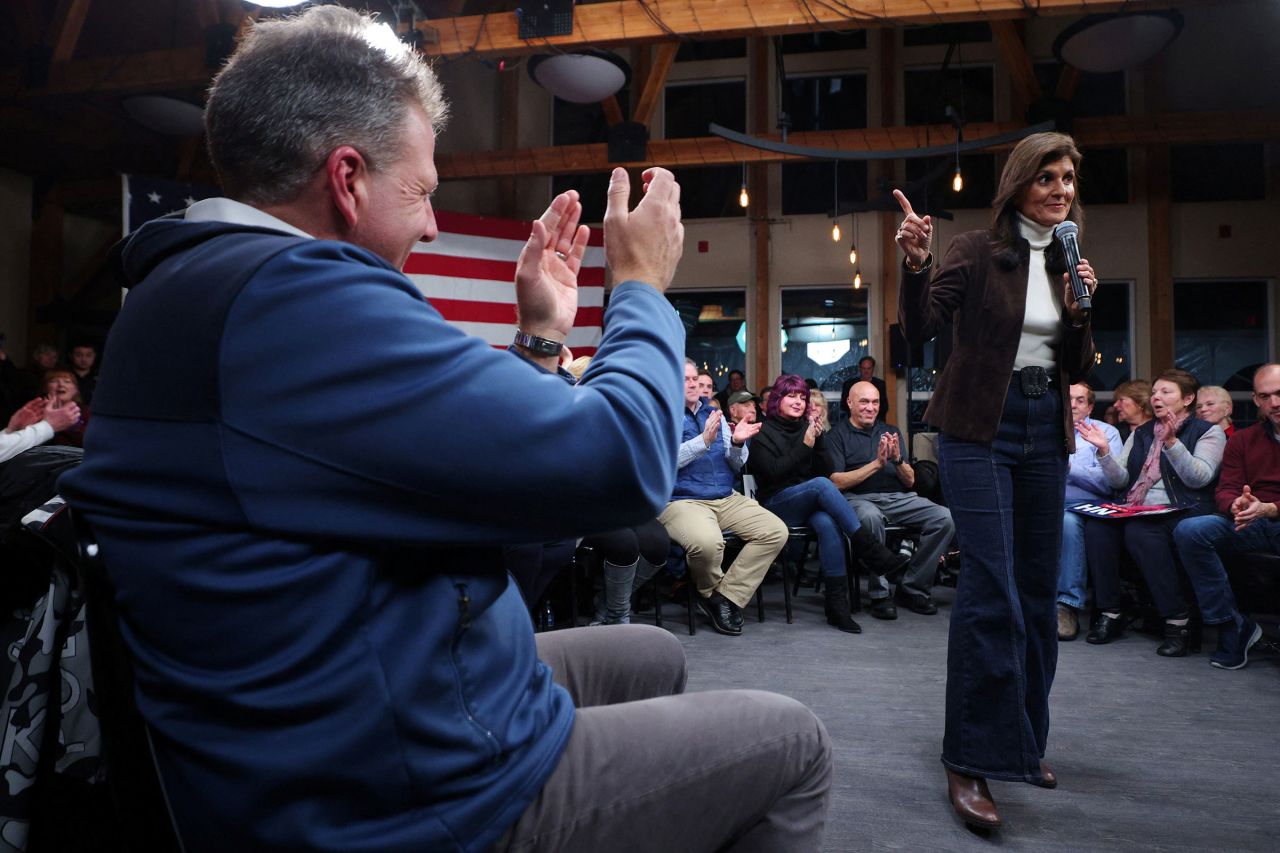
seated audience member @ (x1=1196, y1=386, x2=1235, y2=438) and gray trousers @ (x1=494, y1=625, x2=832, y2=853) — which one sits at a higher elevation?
seated audience member @ (x1=1196, y1=386, x2=1235, y2=438)

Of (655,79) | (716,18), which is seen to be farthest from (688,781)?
(655,79)

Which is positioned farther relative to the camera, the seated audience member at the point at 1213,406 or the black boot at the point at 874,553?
the black boot at the point at 874,553

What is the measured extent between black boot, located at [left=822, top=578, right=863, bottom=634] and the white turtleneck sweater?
240 centimetres

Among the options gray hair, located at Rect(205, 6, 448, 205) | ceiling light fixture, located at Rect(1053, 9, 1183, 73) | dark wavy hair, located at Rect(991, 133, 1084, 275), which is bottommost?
gray hair, located at Rect(205, 6, 448, 205)

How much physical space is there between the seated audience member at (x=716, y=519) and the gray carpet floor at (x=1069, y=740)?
207mm

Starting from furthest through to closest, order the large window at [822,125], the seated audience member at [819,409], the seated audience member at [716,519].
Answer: the large window at [822,125] → the seated audience member at [819,409] → the seated audience member at [716,519]

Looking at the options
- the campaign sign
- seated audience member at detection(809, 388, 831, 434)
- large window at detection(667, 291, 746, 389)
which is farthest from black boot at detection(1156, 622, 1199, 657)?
large window at detection(667, 291, 746, 389)

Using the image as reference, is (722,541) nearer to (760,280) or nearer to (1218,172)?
(760,280)

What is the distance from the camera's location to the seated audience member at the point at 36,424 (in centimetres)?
345

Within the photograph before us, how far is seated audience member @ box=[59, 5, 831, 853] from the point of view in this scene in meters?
0.61

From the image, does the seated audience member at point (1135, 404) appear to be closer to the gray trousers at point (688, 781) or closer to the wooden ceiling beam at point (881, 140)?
the wooden ceiling beam at point (881, 140)

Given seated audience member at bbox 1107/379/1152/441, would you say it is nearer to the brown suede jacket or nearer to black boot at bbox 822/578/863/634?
black boot at bbox 822/578/863/634

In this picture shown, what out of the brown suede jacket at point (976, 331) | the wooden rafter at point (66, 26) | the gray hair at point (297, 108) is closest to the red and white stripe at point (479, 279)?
the wooden rafter at point (66, 26)

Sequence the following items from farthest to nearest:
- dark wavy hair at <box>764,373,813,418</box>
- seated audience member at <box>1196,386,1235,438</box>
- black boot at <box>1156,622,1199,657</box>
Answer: dark wavy hair at <box>764,373,813,418</box> < seated audience member at <box>1196,386,1235,438</box> < black boot at <box>1156,622,1199,657</box>
